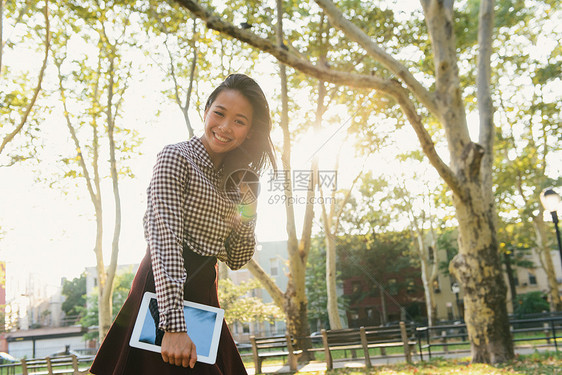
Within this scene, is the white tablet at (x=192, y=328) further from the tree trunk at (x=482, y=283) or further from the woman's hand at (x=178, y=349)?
the tree trunk at (x=482, y=283)

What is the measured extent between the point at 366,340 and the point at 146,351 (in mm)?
10009

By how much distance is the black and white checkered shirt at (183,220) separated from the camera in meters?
1.49

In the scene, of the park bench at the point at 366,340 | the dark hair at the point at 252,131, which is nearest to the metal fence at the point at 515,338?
the park bench at the point at 366,340

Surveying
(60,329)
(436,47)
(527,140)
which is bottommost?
(60,329)

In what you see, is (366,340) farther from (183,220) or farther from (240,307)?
(240,307)

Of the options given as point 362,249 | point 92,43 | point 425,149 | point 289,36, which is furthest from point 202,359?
point 362,249

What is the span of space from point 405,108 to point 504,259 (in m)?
36.5

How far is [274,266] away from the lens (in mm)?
46719

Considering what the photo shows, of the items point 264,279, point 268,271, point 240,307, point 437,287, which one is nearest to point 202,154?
point 264,279

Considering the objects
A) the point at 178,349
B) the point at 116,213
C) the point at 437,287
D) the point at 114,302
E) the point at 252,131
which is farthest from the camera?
the point at 437,287

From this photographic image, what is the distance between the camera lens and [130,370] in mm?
1586

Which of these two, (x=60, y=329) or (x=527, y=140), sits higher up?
(x=527, y=140)

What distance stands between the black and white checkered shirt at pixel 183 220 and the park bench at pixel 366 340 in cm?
940

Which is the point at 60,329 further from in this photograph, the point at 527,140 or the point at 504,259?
the point at 527,140
